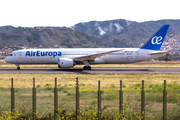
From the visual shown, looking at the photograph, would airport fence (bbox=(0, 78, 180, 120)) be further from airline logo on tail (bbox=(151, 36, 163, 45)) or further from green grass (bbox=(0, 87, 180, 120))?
airline logo on tail (bbox=(151, 36, 163, 45))

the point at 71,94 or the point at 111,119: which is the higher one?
the point at 71,94

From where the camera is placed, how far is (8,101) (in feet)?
28.8

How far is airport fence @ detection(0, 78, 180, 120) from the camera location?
8.53m

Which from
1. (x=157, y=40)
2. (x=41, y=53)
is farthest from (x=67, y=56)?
(x=157, y=40)

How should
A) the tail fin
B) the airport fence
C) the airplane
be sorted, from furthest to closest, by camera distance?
the tail fin, the airplane, the airport fence

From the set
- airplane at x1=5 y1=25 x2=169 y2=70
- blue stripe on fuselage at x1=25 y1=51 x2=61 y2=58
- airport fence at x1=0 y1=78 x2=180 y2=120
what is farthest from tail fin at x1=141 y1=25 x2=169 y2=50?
airport fence at x1=0 y1=78 x2=180 y2=120

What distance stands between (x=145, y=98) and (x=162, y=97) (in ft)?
2.06

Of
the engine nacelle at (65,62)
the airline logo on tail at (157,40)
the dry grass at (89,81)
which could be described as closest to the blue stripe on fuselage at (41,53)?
the engine nacelle at (65,62)

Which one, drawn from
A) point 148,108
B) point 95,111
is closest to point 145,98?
point 148,108

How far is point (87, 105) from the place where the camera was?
8617 millimetres

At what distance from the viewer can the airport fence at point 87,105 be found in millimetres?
8531

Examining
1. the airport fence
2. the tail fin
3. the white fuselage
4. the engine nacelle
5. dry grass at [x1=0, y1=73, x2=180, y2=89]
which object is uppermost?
the tail fin

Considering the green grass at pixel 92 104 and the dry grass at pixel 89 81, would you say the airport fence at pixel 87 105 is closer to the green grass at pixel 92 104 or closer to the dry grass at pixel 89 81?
the green grass at pixel 92 104

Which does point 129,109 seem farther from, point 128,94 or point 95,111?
point 95,111
